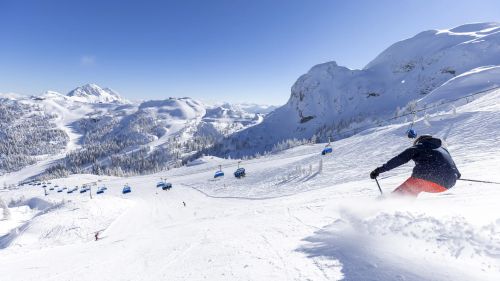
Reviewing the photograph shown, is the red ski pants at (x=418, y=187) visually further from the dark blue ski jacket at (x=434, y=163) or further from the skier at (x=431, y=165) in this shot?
the dark blue ski jacket at (x=434, y=163)

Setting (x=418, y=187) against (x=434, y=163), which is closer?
(x=434, y=163)

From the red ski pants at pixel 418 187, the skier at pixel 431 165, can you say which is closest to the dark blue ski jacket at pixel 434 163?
the skier at pixel 431 165

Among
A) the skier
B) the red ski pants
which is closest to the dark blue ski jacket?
the skier

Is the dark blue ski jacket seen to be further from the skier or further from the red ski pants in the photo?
the red ski pants

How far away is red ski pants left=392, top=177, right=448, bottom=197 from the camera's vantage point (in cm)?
714

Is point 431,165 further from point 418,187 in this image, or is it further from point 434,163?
point 418,187

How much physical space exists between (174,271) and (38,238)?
3924 cm

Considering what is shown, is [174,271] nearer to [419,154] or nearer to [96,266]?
[96,266]

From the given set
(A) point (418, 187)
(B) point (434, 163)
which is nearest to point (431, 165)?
(B) point (434, 163)

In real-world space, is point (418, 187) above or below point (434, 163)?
below

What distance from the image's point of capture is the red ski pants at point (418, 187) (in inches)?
281

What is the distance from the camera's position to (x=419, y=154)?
7.09 m

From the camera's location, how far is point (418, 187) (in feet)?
24.0

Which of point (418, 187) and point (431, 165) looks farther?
point (418, 187)
